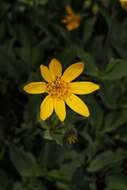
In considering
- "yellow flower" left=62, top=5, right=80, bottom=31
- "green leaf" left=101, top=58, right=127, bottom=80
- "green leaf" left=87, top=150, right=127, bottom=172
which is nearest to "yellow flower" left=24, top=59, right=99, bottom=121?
"green leaf" left=101, top=58, right=127, bottom=80

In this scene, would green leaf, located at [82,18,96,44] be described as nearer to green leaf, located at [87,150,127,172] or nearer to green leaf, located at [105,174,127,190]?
green leaf, located at [87,150,127,172]

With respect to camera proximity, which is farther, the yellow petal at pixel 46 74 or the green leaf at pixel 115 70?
the green leaf at pixel 115 70

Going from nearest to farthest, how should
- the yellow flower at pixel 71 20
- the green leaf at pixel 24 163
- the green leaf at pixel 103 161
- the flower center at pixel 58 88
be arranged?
the flower center at pixel 58 88 → the green leaf at pixel 24 163 → the green leaf at pixel 103 161 → the yellow flower at pixel 71 20

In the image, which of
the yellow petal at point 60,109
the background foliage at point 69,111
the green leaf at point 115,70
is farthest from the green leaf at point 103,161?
the yellow petal at point 60,109

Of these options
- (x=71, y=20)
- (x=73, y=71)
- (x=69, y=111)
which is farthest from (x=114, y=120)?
(x=71, y=20)

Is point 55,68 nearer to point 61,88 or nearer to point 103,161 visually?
point 61,88

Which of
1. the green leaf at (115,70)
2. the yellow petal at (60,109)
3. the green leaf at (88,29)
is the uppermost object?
the green leaf at (88,29)

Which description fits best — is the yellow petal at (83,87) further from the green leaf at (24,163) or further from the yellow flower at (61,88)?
the green leaf at (24,163)

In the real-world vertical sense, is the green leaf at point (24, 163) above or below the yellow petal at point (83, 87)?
below
